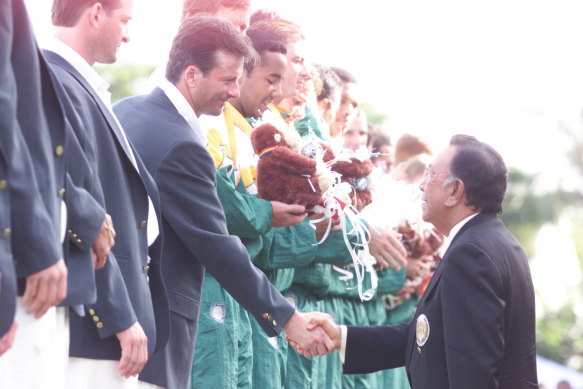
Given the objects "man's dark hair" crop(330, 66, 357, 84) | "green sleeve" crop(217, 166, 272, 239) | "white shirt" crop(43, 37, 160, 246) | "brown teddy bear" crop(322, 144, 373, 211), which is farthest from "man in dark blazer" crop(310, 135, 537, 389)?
"man's dark hair" crop(330, 66, 357, 84)

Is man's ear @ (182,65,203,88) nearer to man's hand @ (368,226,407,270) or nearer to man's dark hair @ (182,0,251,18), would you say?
man's dark hair @ (182,0,251,18)

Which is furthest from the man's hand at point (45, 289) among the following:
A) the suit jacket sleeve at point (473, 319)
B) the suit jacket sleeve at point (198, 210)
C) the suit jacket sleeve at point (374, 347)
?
the suit jacket sleeve at point (374, 347)

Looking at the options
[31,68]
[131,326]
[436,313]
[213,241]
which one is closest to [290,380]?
[436,313]

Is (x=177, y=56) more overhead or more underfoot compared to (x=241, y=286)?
more overhead

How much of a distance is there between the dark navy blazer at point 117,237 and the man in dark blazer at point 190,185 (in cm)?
34

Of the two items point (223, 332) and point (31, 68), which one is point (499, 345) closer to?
point (223, 332)

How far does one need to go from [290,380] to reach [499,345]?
174 centimetres

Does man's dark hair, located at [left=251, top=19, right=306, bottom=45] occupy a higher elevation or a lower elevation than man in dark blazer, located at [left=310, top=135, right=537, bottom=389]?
higher

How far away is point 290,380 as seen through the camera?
657 centimetres

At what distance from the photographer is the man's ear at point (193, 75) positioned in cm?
517

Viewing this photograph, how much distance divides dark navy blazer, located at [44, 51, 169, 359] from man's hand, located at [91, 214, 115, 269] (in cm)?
9

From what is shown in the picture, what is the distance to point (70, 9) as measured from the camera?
4203mm

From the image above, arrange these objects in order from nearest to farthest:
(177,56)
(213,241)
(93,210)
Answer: (93,210), (213,241), (177,56)

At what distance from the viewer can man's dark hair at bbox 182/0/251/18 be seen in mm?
6352
